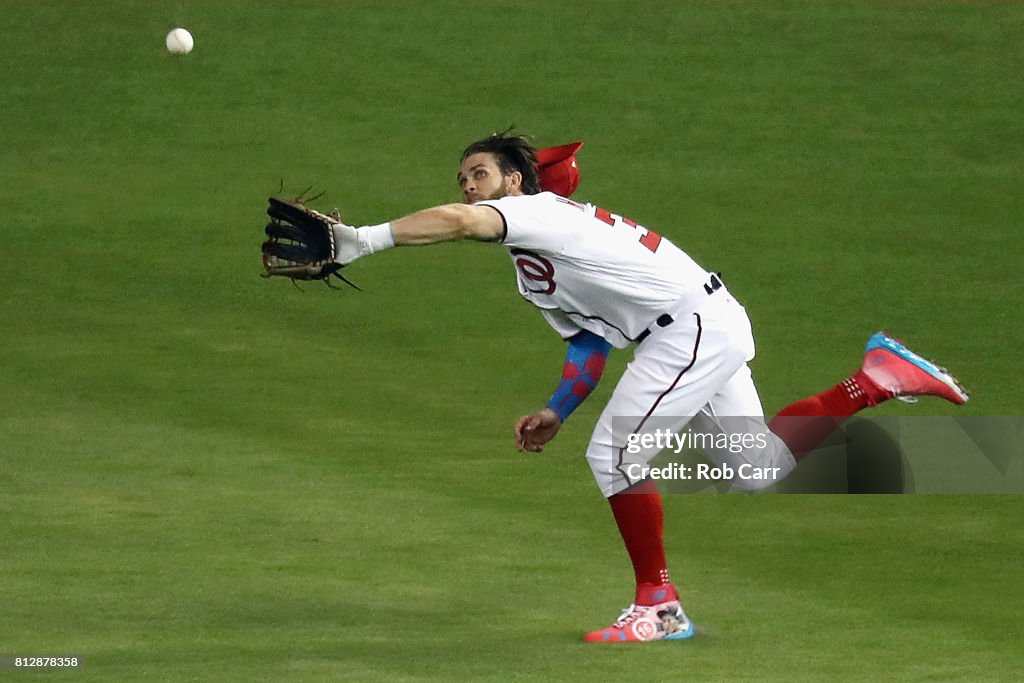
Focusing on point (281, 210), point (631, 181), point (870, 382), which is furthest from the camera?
point (631, 181)

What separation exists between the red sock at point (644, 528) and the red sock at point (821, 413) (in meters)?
0.90

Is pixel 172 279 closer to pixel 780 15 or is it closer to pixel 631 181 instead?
pixel 631 181

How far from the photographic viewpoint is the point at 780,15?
2123 centimetres

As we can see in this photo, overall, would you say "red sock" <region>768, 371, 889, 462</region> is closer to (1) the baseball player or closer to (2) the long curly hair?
(1) the baseball player

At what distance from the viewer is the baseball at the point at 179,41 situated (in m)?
20.1

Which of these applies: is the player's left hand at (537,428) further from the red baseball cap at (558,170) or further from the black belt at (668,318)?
the red baseball cap at (558,170)

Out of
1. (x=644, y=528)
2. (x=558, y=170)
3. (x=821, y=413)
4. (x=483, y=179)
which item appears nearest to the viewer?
(x=644, y=528)

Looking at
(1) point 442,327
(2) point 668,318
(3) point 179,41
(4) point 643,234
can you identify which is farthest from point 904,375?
(3) point 179,41

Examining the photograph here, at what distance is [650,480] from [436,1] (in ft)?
48.5

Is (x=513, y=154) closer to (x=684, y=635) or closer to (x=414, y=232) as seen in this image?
(x=414, y=232)

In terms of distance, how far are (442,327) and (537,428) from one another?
656 cm

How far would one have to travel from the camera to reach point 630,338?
7.76 meters

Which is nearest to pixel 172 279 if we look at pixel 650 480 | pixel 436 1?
pixel 436 1

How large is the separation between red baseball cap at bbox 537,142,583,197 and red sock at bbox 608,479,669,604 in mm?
1485
